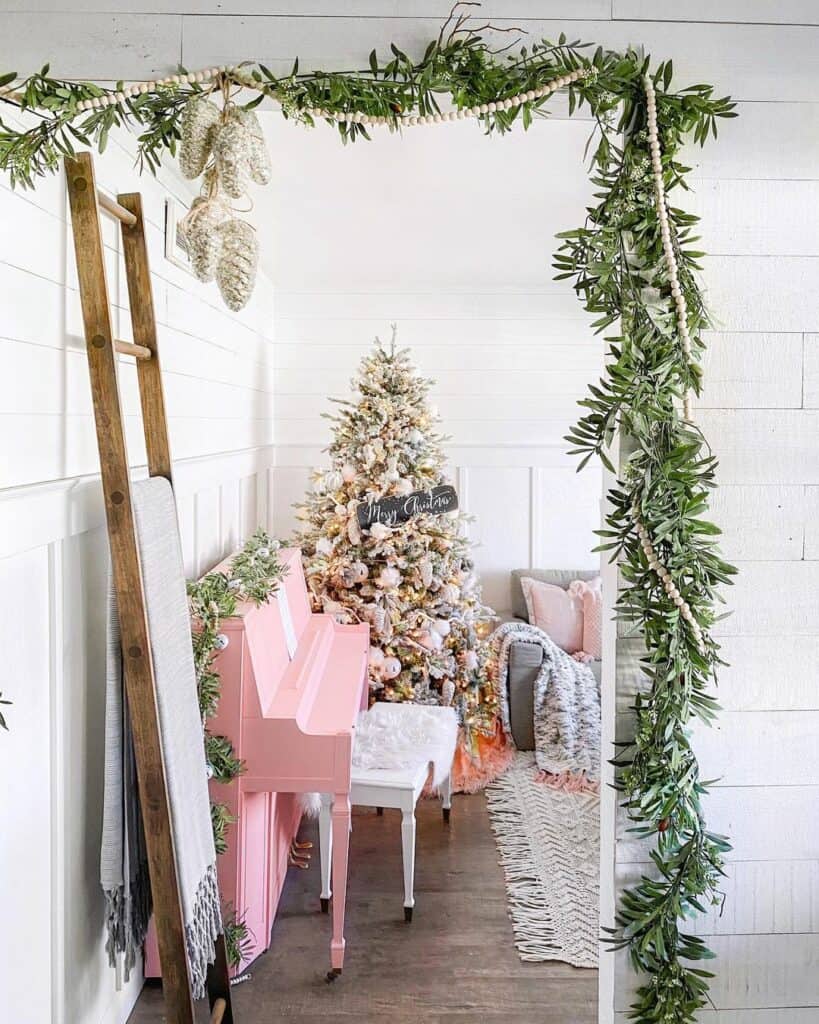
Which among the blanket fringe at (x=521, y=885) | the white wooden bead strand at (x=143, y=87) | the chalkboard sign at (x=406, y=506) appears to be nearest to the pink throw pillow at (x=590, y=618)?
the blanket fringe at (x=521, y=885)

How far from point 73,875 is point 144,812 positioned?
307 mm

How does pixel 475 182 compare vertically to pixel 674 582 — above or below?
above

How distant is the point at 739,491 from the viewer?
6.10 feet

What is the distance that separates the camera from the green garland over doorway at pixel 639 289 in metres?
1.69

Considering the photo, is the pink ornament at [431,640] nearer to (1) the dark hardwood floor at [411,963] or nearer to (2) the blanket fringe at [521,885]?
(2) the blanket fringe at [521,885]

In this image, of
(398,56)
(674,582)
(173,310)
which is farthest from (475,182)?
(674,582)

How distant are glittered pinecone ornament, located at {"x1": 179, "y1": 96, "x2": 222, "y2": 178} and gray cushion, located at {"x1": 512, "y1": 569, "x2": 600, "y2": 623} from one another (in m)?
4.02

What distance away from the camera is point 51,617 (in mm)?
1979

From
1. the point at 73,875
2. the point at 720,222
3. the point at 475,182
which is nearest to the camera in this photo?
the point at 720,222

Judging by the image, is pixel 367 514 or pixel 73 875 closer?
pixel 73 875

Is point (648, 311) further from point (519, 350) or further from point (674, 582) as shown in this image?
point (519, 350)

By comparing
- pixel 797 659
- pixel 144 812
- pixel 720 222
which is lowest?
pixel 144 812

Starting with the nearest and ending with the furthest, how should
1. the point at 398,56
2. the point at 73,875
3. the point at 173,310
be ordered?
the point at 398,56 < the point at 73,875 < the point at 173,310

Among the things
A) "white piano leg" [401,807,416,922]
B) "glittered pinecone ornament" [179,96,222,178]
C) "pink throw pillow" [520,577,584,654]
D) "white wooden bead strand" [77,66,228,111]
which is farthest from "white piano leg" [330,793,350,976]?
"pink throw pillow" [520,577,584,654]
